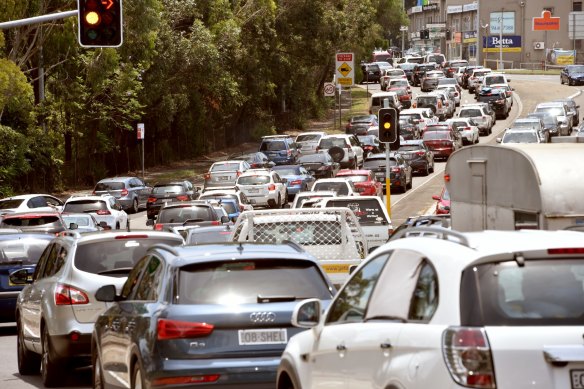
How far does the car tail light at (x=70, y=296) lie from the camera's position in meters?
13.9

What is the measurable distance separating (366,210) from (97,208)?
13.1 metres

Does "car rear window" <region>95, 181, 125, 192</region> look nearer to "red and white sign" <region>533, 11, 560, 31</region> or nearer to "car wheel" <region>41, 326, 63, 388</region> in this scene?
"car wheel" <region>41, 326, 63, 388</region>

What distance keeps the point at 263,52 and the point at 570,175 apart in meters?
59.6

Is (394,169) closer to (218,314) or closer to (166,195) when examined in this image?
(166,195)

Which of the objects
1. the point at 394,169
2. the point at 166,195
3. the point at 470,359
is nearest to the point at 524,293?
the point at 470,359

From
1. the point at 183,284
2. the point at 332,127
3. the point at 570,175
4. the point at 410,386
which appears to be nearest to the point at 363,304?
the point at 410,386

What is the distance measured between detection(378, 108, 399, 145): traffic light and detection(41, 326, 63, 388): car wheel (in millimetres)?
16519

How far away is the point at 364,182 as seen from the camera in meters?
42.2

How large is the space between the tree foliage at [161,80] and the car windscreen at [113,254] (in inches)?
1187

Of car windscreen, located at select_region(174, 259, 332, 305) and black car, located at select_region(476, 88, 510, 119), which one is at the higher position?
car windscreen, located at select_region(174, 259, 332, 305)

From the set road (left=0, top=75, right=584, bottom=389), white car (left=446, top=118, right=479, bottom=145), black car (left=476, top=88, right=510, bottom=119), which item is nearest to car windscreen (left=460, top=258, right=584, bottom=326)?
road (left=0, top=75, right=584, bottom=389)

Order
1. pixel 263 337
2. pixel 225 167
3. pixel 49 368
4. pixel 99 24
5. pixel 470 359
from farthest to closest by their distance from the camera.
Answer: pixel 225 167 < pixel 99 24 < pixel 49 368 < pixel 263 337 < pixel 470 359

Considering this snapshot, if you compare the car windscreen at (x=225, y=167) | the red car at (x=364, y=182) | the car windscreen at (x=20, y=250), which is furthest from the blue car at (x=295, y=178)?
the car windscreen at (x=20, y=250)

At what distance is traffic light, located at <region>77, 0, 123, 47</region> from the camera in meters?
21.1
